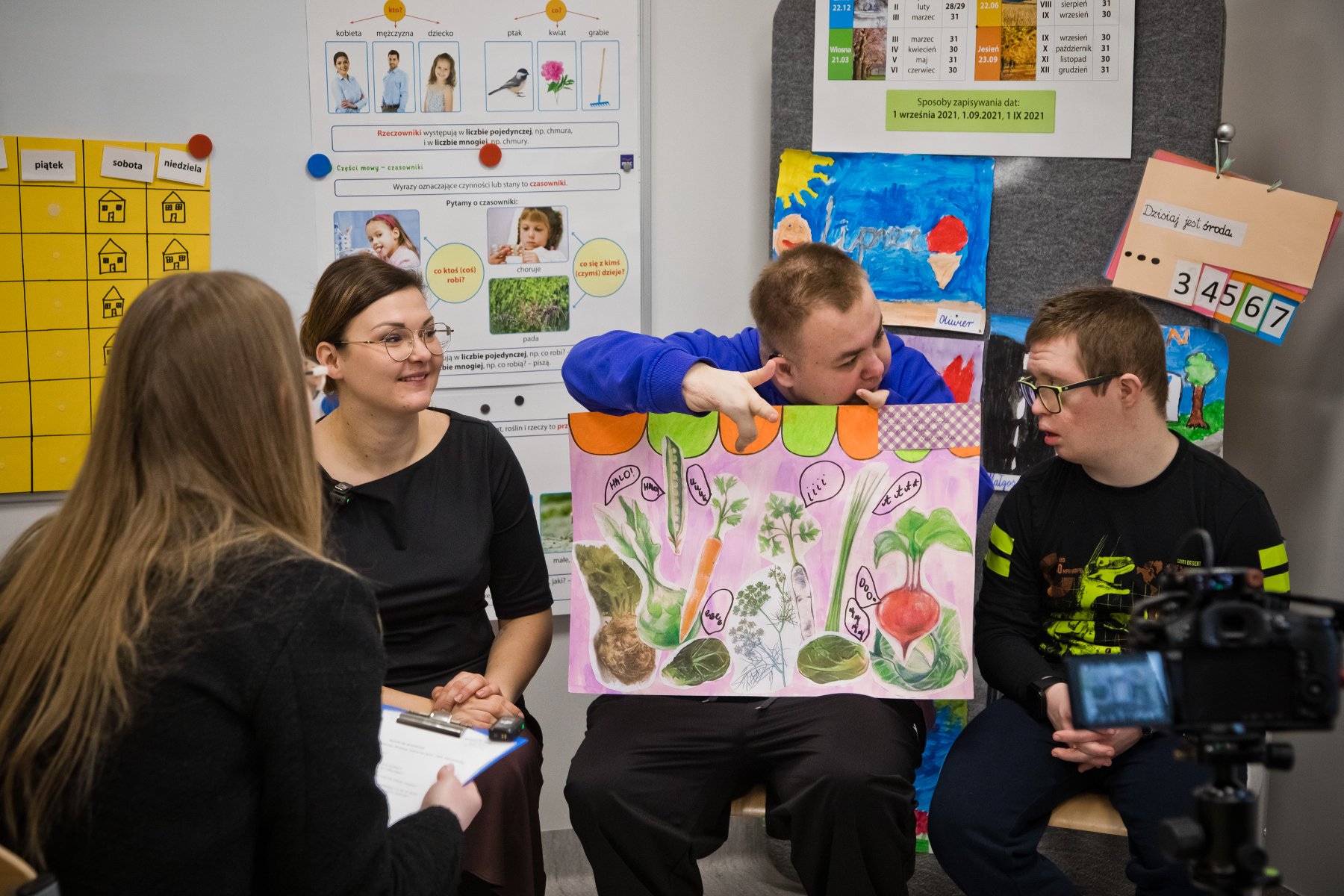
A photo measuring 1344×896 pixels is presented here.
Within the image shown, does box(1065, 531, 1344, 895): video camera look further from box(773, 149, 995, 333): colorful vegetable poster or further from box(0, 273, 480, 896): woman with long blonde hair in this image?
box(773, 149, 995, 333): colorful vegetable poster

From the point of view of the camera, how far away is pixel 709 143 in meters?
2.54

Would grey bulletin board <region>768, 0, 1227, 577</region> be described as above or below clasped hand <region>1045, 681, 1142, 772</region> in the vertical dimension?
above

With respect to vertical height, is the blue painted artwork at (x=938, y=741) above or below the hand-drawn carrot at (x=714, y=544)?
below

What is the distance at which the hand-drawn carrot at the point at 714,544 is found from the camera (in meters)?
1.85

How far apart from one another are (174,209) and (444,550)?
43.0 inches

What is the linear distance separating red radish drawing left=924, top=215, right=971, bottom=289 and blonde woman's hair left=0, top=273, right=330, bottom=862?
5.19 ft

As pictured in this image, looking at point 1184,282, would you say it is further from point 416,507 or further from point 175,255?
point 175,255

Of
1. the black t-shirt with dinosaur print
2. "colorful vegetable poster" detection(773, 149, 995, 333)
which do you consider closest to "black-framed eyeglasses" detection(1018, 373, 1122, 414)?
the black t-shirt with dinosaur print

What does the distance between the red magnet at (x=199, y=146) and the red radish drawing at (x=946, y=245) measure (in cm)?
158

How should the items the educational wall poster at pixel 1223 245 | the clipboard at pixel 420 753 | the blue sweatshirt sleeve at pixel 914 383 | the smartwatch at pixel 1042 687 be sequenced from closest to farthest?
the clipboard at pixel 420 753 → the smartwatch at pixel 1042 687 → the blue sweatshirt sleeve at pixel 914 383 → the educational wall poster at pixel 1223 245

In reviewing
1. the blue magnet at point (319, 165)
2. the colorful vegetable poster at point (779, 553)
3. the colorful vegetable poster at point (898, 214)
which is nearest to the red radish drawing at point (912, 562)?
the colorful vegetable poster at point (779, 553)

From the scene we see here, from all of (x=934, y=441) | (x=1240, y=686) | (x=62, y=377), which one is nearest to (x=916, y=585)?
(x=934, y=441)

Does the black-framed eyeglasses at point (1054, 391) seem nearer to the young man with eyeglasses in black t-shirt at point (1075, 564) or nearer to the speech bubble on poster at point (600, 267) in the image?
the young man with eyeglasses in black t-shirt at point (1075, 564)

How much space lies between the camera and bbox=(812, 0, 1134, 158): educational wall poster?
229 cm
